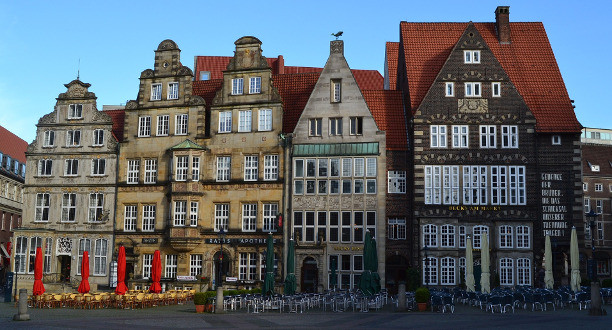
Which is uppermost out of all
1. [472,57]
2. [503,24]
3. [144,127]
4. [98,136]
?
[503,24]

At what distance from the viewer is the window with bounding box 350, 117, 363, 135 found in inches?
1843

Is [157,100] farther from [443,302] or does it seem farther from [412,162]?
[443,302]

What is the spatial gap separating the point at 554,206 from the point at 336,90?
16.5 meters

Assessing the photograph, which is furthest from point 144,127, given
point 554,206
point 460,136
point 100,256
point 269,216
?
point 554,206

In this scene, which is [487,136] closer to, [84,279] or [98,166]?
[84,279]

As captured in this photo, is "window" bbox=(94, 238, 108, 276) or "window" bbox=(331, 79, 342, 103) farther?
"window" bbox=(94, 238, 108, 276)

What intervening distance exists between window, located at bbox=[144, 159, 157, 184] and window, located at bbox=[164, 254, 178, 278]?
18.6ft

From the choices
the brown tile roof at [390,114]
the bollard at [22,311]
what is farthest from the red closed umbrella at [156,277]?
the brown tile roof at [390,114]

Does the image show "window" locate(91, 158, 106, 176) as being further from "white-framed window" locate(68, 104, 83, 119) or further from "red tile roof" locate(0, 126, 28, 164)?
"red tile roof" locate(0, 126, 28, 164)

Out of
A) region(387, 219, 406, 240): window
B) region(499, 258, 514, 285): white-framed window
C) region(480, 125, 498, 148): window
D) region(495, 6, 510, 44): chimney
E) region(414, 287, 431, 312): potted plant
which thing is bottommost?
region(414, 287, 431, 312): potted plant

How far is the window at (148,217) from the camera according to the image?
162 feet

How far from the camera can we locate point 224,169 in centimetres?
4850

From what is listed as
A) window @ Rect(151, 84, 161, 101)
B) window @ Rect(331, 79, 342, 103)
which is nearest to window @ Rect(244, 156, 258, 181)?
window @ Rect(331, 79, 342, 103)

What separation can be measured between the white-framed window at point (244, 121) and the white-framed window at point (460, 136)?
14145 millimetres
